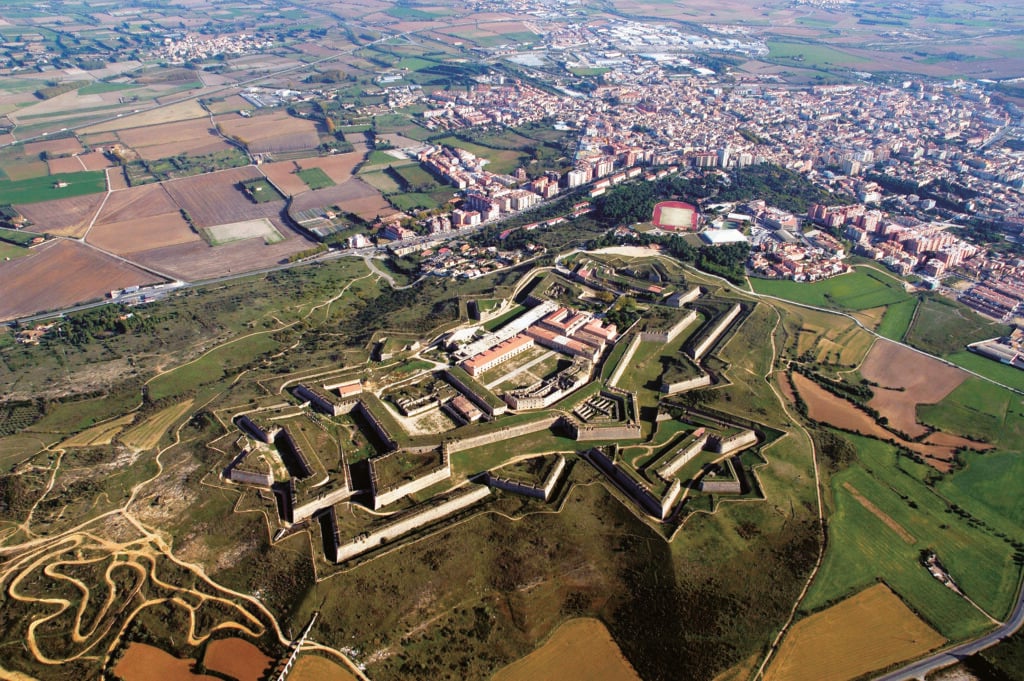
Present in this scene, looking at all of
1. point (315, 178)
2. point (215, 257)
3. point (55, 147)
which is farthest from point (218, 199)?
point (55, 147)

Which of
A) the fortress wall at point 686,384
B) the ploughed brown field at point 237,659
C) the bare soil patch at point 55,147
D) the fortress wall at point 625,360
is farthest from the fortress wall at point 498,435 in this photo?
the bare soil patch at point 55,147

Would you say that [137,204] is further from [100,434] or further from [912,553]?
[912,553]

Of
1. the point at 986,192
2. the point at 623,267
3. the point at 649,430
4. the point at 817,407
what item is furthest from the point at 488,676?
the point at 986,192

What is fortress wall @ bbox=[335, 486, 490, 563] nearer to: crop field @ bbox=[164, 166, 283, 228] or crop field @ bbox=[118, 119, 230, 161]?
crop field @ bbox=[164, 166, 283, 228]

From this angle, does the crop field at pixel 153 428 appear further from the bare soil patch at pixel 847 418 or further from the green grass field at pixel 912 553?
the bare soil patch at pixel 847 418

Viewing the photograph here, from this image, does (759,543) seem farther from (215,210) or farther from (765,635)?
(215,210)

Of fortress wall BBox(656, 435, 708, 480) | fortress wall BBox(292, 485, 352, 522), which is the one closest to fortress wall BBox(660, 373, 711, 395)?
fortress wall BBox(656, 435, 708, 480)
